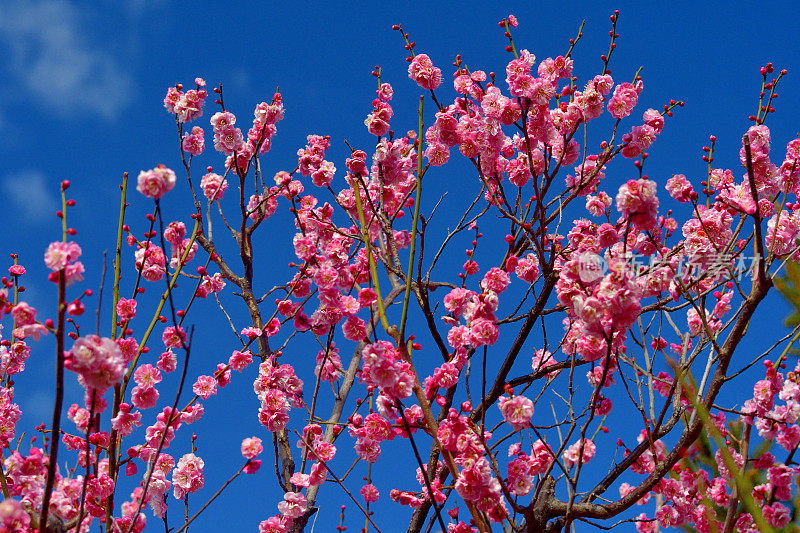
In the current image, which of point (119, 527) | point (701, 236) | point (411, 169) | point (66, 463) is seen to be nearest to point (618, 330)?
point (701, 236)

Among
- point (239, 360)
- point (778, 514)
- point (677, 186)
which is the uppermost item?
point (677, 186)

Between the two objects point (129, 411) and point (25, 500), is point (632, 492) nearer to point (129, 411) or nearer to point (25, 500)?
point (129, 411)

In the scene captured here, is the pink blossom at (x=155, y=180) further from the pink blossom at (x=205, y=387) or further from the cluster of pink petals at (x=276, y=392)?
the cluster of pink petals at (x=276, y=392)

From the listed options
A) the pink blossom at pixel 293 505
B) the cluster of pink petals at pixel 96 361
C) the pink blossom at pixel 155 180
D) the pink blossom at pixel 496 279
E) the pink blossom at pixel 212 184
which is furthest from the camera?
the pink blossom at pixel 212 184

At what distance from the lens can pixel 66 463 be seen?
10.9 feet

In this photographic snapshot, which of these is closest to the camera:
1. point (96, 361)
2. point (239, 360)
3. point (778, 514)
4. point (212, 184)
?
point (96, 361)

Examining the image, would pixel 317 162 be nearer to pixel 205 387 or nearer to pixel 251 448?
pixel 205 387

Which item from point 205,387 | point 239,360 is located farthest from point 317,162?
point 205,387

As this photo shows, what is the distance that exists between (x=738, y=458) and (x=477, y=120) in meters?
2.47

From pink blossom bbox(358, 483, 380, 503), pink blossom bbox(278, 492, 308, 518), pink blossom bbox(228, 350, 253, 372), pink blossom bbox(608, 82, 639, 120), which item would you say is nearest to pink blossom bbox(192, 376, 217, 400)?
pink blossom bbox(228, 350, 253, 372)

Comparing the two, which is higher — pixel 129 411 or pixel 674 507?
pixel 129 411

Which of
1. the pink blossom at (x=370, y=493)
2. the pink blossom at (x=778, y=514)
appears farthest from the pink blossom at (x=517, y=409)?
the pink blossom at (x=778, y=514)

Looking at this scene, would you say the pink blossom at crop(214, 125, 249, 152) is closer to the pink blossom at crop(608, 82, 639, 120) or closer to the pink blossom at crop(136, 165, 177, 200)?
the pink blossom at crop(136, 165, 177, 200)

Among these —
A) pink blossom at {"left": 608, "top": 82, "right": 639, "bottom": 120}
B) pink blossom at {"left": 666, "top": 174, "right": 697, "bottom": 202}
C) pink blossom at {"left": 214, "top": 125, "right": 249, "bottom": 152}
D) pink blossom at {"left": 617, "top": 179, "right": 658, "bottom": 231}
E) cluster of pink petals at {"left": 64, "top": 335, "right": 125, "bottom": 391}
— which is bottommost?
cluster of pink petals at {"left": 64, "top": 335, "right": 125, "bottom": 391}
